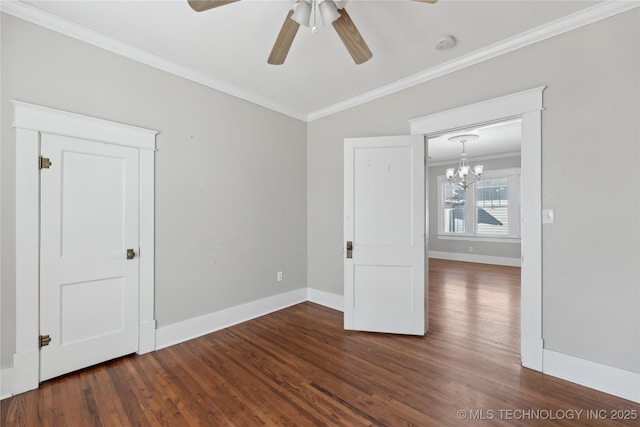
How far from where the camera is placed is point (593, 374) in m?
2.09

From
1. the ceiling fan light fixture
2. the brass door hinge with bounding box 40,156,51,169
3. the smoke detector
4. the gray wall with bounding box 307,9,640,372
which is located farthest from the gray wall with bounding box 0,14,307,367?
the gray wall with bounding box 307,9,640,372

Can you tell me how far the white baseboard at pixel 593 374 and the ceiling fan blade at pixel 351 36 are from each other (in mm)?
2800

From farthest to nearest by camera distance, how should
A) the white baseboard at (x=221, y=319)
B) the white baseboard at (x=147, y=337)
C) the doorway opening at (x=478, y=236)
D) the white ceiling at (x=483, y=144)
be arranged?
the white ceiling at (x=483, y=144) < the doorway opening at (x=478, y=236) < the white baseboard at (x=221, y=319) < the white baseboard at (x=147, y=337)

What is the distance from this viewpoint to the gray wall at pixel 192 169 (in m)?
2.07

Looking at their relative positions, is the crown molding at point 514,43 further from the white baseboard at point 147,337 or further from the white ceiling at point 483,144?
the white baseboard at point 147,337

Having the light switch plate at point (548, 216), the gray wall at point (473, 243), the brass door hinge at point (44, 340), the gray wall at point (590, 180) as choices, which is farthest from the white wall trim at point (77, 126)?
the gray wall at point (473, 243)

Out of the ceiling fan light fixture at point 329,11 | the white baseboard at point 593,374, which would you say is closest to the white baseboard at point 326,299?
the white baseboard at point 593,374

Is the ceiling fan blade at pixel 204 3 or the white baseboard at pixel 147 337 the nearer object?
the ceiling fan blade at pixel 204 3

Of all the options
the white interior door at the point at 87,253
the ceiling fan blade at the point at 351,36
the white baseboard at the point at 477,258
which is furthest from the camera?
the white baseboard at the point at 477,258

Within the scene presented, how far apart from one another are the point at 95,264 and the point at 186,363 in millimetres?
1168

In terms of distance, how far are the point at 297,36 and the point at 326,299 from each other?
3.19 meters

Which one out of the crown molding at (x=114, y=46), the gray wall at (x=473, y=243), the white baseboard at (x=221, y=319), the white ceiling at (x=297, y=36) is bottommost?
the white baseboard at (x=221, y=319)

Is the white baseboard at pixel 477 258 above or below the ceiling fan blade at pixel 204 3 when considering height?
below

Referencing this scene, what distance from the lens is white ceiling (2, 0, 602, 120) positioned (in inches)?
81.6
